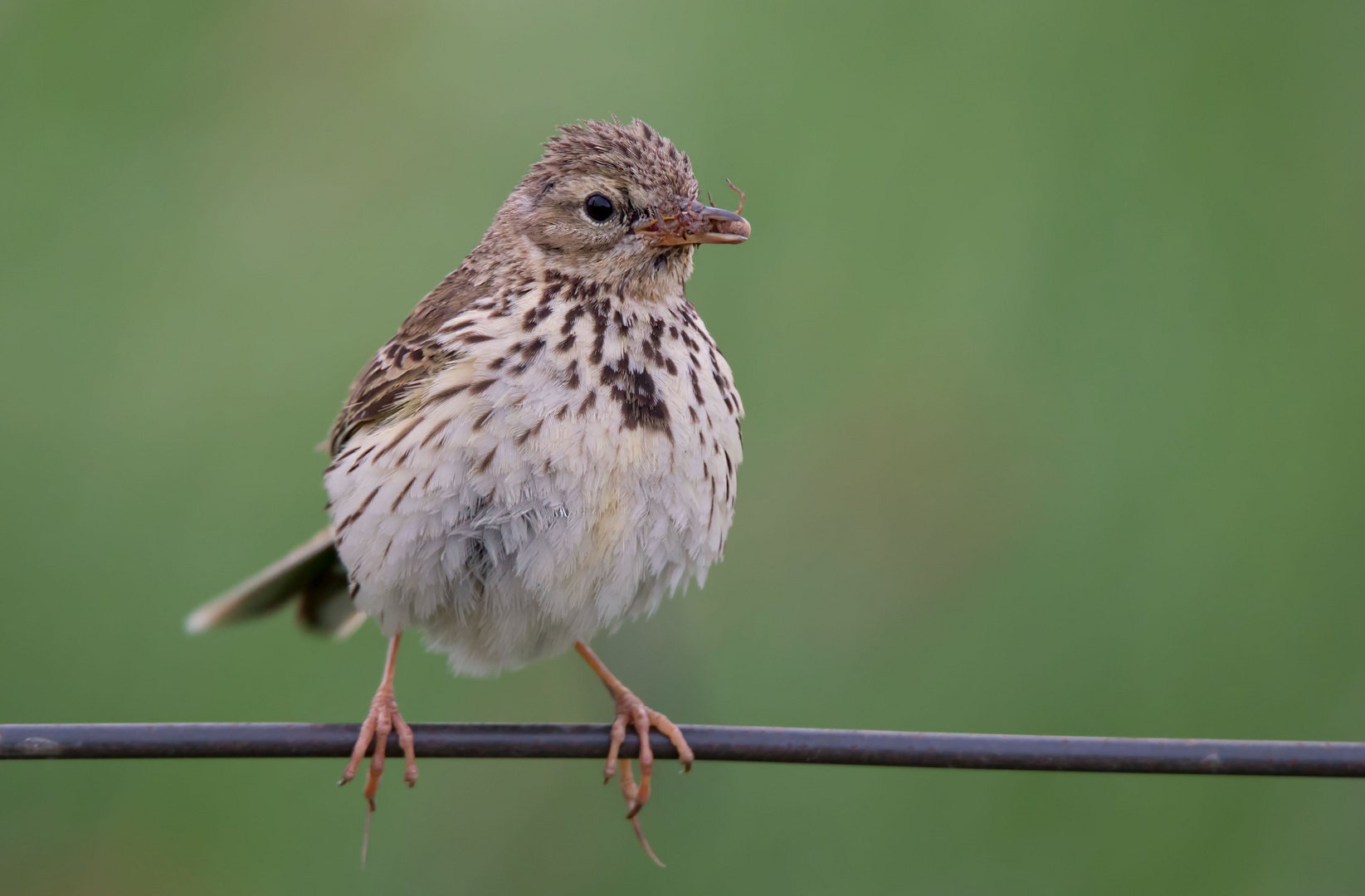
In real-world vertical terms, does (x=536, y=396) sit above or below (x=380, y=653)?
above

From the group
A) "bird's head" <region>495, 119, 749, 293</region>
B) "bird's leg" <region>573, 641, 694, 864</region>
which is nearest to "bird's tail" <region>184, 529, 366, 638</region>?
"bird's leg" <region>573, 641, 694, 864</region>

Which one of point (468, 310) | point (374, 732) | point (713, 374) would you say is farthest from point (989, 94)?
point (374, 732)

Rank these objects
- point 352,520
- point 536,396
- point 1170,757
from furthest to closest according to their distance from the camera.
A: point 352,520 → point 536,396 → point 1170,757

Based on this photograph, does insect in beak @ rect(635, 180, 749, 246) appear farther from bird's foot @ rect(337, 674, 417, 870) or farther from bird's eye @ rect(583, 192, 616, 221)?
bird's foot @ rect(337, 674, 417, 870)

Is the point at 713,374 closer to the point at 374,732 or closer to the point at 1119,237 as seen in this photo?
the point at 374,732

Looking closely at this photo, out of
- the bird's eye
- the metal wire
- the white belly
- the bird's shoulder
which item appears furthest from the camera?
the bird's eye

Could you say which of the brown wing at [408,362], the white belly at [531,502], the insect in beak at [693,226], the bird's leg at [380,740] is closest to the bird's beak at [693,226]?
the insect in beak at [693,226]

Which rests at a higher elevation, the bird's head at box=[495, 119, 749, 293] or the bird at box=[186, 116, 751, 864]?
the bird's head at box=[495, 119, 749, 293]
